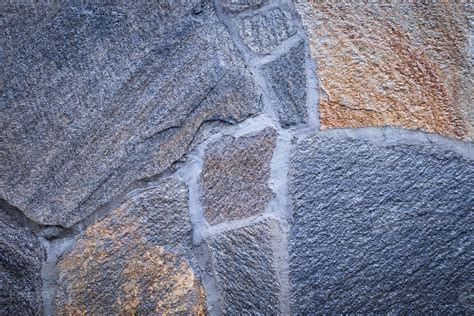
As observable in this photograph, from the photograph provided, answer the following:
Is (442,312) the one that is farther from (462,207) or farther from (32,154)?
(32,154)

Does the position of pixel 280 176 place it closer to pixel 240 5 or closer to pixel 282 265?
pixel 282 265

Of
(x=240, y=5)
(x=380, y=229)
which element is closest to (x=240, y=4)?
(x=240, y=5)

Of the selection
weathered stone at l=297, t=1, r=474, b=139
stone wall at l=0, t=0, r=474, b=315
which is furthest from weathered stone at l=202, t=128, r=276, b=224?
weathered stone at l=297, t=1, r=474, b=139

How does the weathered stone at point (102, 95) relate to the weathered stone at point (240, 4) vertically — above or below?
below

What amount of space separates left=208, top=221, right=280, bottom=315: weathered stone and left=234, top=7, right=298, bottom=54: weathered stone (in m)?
0.31

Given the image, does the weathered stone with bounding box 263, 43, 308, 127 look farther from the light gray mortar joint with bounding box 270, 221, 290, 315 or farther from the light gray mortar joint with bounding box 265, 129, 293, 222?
the light gray mortar joint with bounding box 270, 221, 290, 315

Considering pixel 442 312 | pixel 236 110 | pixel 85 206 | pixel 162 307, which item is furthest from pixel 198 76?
pixel 442 312

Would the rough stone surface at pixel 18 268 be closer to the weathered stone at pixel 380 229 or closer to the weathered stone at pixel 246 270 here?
the weathered stone at pixel 246 270

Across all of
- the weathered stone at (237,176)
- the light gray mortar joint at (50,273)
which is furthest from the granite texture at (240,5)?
the light gray mortar joint at (50,273)

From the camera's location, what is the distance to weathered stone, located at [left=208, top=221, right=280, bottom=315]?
0.88m

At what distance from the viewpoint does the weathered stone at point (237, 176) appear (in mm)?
895

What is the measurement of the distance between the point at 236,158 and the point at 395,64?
1.02ft

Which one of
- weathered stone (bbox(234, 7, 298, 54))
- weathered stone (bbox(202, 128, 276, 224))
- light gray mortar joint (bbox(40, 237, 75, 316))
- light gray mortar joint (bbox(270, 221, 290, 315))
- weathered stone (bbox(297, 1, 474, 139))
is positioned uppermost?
weathered stone (bbox(234, 7, 298, 54))

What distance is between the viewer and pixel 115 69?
2.86 ft
